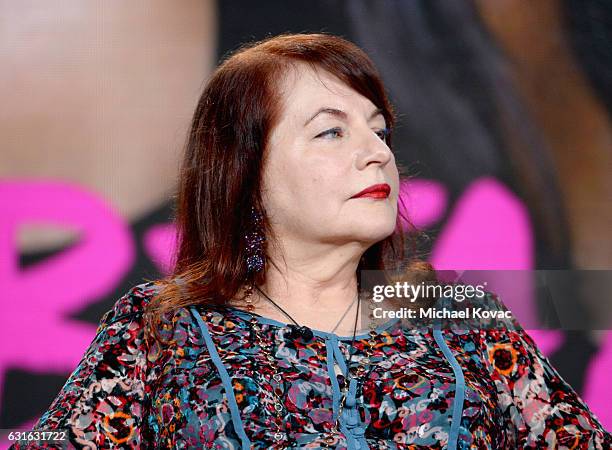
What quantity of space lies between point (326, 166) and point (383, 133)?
21 centimetres

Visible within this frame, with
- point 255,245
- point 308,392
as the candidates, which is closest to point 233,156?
point 255,245

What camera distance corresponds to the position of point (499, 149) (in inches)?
94.5

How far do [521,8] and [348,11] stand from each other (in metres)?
0.46

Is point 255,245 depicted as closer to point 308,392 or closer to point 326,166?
point 326,166

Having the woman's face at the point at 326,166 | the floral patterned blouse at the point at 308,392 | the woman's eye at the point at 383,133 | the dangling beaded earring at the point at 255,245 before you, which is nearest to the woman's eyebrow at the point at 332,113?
the woman's face at the point at 326,166

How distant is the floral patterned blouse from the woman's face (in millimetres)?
191

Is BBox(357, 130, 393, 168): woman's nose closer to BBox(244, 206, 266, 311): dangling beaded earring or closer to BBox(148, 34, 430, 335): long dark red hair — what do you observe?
BBox(148, 34, 430, 335): long dark red hair

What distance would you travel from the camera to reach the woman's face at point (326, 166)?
1617 mm

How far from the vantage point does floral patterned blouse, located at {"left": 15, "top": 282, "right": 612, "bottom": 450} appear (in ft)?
4.88

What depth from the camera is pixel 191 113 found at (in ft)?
7.93

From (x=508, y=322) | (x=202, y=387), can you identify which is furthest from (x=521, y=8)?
(x=202, y=387)

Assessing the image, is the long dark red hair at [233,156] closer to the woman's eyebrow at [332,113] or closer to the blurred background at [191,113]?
the woman's eyebrow at [332,113]

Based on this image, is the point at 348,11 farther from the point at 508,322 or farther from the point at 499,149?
the point at 508,322

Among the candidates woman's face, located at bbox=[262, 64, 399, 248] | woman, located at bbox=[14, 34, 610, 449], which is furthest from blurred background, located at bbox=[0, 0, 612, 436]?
woman's face, located at bbox=[262, 64, 399, 248]
